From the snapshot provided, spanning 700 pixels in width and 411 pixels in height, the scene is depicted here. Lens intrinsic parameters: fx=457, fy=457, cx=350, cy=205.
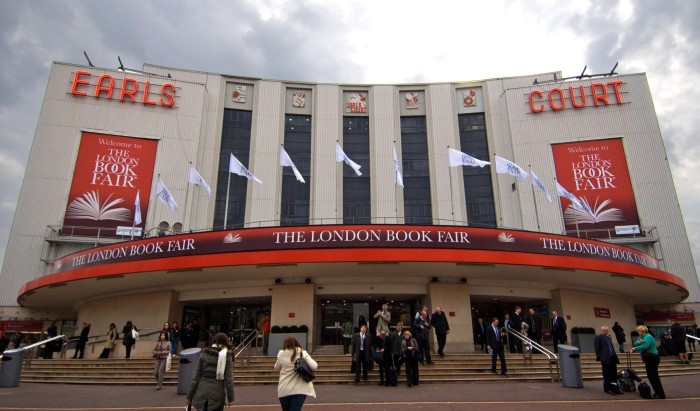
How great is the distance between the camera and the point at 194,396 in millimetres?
6121

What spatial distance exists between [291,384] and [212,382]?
106cm

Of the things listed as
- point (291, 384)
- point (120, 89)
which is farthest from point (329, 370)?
point (120, 89)

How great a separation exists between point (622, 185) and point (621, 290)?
12.3 metres

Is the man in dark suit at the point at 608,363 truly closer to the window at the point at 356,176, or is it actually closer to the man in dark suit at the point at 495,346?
the man in dark suit at the point at 495,346

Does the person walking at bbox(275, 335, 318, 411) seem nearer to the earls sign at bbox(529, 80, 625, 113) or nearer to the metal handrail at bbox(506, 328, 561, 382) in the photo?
the metal handrail at bbox(506, 328, 561, 382)

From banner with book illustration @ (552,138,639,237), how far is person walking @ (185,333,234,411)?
30.3m

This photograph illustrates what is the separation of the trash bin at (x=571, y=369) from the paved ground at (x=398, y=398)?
213mm

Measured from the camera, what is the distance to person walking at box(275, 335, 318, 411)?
6203 millimetres

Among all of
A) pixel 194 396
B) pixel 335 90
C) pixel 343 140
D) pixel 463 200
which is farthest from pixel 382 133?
pixel 194 396

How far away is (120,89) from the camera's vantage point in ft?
118

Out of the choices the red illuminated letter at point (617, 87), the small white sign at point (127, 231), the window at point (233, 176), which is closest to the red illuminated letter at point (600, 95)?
the red illuminated letter at point (617, 87)

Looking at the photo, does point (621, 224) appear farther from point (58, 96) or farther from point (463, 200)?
point (58, 96)

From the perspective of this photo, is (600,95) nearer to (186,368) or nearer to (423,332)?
(423,332)

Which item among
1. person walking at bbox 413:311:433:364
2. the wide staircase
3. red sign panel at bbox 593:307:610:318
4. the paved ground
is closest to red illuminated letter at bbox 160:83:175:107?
the wide staircase
